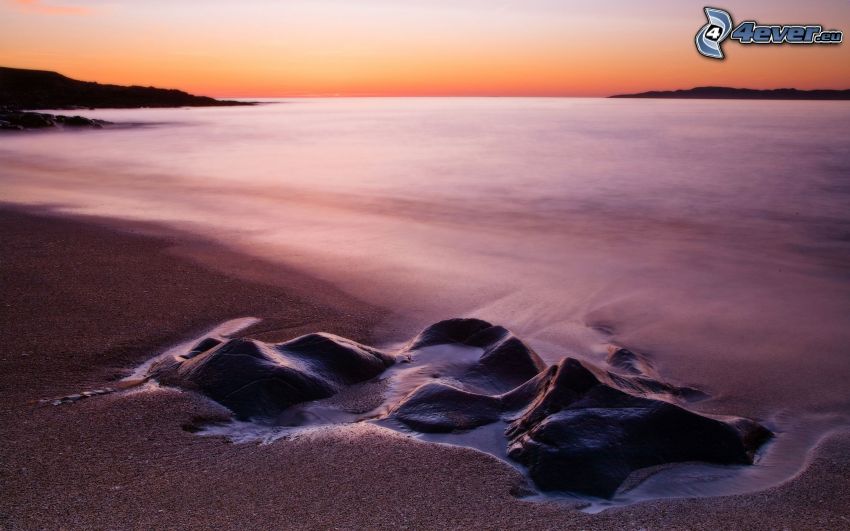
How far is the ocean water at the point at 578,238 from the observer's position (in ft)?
15.2

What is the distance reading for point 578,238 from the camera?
9.10m

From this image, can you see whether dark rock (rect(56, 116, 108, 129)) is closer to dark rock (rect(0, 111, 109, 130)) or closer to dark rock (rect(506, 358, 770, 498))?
dark rock (rect(0, 111, 109, 130))

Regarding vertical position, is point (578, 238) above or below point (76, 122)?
below

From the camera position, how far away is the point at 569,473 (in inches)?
106

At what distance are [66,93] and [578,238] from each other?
81.8 metres

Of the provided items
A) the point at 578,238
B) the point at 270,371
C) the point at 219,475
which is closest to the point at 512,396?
the point at 270,371

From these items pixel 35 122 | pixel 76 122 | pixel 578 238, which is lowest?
pixel 578 238


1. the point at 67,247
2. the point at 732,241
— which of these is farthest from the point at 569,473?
the point at 732,241

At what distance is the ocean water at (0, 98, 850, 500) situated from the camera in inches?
182

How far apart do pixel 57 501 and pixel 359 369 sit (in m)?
1.68

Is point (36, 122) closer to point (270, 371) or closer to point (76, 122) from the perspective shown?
point (76, 122)

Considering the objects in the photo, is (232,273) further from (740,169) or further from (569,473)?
(740,169)

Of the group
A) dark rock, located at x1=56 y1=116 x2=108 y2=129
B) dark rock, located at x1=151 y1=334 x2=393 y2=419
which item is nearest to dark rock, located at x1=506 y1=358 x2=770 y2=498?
dark rock, located at x1=151 y1=334 x2=393 y2=419

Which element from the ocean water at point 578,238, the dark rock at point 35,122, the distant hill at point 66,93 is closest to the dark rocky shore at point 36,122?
the dark rock at point 35,122
